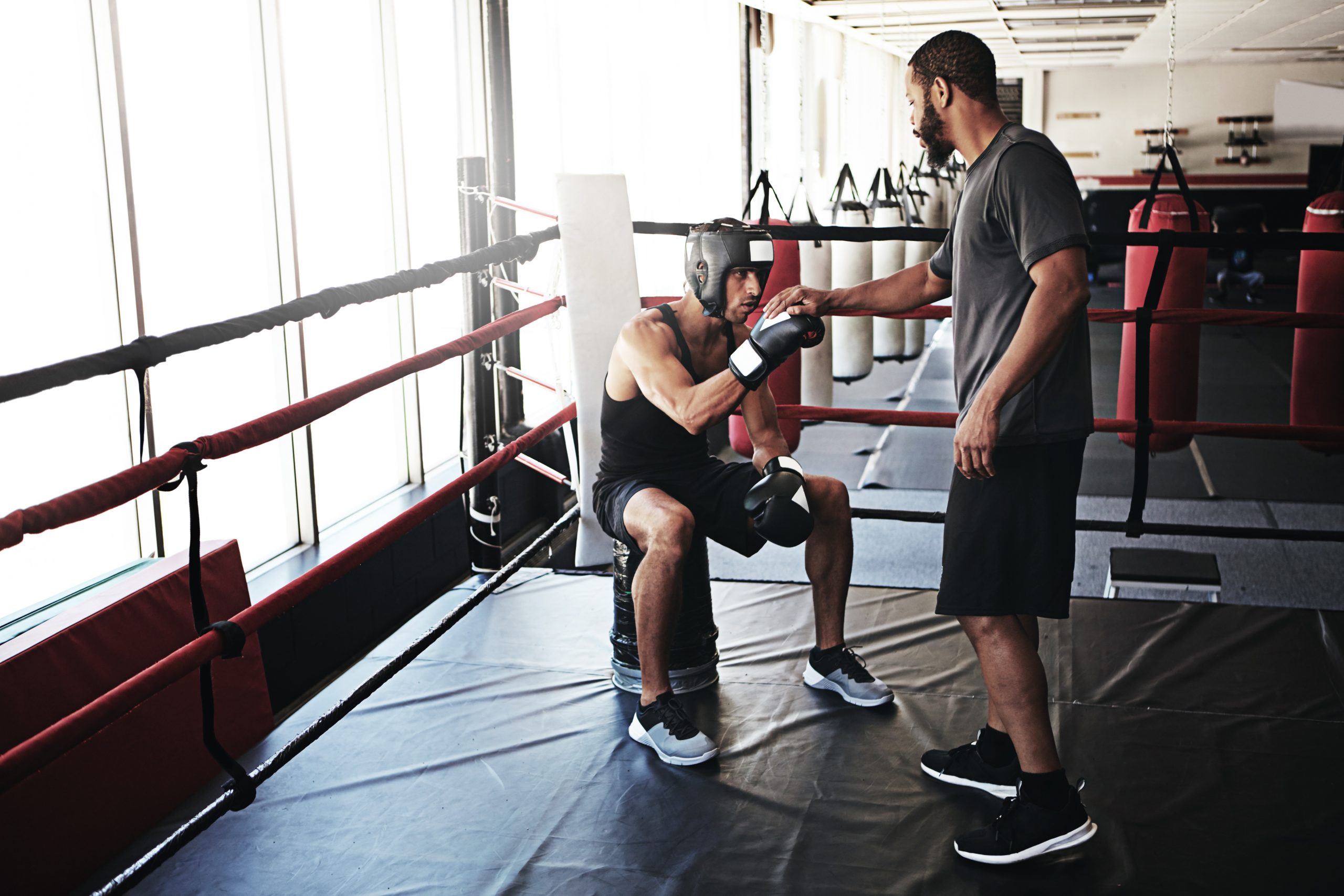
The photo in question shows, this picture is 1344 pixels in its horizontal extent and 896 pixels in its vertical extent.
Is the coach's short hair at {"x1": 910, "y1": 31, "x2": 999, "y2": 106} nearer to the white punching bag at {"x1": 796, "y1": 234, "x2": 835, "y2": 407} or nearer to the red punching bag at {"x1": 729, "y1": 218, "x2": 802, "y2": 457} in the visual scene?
the red punching bag at {"x1": 729, "y1": 218, "x2": 802, "y2": 457}

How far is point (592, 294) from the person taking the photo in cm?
302

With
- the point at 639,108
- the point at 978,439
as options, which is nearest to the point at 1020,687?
the point at 978,439

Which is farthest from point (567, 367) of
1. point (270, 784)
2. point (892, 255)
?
A: point (270, 784)

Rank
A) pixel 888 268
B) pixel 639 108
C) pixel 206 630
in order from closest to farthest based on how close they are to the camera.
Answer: pixel 206 630, pixel 639 108, pixel 888 268

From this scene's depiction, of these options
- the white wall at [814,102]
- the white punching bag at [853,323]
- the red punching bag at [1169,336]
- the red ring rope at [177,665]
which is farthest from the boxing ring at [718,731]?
the white wall at [814,102]

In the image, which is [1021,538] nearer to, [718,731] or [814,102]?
[718,731]

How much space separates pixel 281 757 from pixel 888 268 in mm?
4534

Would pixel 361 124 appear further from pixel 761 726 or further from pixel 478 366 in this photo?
pixel 761 726

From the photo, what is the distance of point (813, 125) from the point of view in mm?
8375

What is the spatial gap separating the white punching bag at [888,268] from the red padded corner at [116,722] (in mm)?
3517

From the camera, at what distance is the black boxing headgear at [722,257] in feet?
7.31

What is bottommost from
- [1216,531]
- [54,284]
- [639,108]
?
[1216,531]

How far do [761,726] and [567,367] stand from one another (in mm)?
3185

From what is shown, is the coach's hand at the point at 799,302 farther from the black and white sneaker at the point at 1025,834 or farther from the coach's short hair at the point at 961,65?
the black and white sneaker at the point at 1025,834
